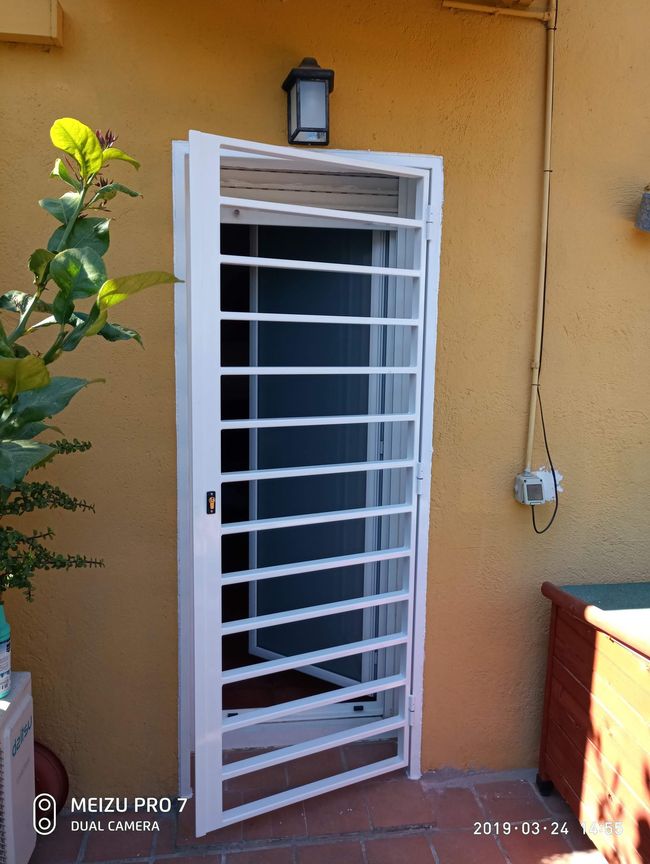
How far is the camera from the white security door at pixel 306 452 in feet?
8.41

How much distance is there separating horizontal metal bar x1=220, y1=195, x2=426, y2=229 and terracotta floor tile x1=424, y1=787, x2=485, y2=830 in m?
2.57

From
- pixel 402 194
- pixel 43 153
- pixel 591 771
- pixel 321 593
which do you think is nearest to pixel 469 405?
pixel 402 194

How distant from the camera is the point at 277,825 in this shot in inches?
115

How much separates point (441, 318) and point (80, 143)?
1.69 metres

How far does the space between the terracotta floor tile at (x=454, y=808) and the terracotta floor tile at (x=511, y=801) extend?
0.05 m

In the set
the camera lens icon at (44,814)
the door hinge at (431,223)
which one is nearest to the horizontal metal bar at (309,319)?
the door hinge at (431,223)

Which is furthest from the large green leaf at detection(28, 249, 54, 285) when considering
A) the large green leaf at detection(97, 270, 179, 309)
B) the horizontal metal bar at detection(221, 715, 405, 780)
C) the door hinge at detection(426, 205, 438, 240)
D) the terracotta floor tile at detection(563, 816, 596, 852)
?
the terracotta floor tile at detection(563, 816, 596, 852)

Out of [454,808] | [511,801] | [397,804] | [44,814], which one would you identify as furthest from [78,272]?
[511,801]

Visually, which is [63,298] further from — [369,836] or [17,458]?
[369,836]

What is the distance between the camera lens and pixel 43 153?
261cm

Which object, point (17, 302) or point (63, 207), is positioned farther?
point (17, 302)

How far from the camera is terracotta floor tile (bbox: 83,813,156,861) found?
2.74 metres

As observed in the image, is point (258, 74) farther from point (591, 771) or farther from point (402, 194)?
point (591, 771)

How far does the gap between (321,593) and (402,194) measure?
6.90 feet
